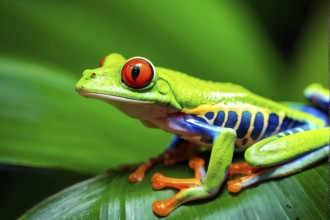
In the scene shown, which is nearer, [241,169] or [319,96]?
[241,169]

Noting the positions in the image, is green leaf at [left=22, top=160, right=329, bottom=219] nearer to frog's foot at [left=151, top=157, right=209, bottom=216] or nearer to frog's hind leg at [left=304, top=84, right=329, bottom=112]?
frog's foot at [left=151, top=157, right=209, bottom=216]

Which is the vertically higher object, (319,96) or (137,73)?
(137,73)

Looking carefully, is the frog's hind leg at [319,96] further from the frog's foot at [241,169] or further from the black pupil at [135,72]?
the black pupil at [135,72]

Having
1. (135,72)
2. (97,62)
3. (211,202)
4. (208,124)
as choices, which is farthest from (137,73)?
(97,62)

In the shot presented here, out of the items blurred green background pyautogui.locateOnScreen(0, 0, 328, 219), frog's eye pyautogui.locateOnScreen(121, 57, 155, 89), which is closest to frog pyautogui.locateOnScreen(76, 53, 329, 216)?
frog's eye pyautogui.locateOnScreen(121, 57, 155, 89)

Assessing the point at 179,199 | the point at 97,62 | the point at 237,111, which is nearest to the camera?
the point at 179,199

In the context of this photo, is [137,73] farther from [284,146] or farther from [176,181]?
→ [284,146]

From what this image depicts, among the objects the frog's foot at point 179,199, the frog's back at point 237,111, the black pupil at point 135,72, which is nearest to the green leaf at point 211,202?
the frog's foot at point 179,199
